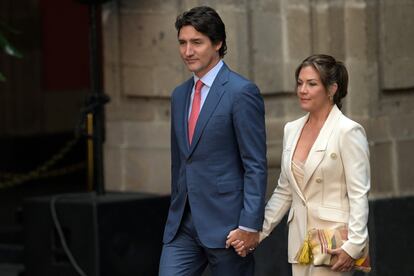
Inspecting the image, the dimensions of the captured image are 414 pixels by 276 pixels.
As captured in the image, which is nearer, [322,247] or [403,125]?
[322,247]

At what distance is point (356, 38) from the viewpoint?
31.8 ft

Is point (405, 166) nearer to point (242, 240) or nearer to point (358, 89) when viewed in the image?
point (358, 89)

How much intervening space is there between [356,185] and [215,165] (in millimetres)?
807

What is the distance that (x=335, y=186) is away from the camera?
6.54 meters

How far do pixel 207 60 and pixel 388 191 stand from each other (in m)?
3.36

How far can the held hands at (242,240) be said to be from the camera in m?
6.67

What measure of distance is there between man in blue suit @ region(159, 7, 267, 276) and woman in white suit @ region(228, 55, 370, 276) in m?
0.15

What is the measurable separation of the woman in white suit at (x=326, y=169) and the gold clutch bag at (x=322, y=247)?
0.03m

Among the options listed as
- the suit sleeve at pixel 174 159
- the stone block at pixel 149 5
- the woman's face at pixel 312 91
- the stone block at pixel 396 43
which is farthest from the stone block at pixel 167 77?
the woman's face at pixel 312 91

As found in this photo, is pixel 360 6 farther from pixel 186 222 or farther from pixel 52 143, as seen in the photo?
pixel 52 143

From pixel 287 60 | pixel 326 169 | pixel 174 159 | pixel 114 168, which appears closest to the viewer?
pixel 326 169

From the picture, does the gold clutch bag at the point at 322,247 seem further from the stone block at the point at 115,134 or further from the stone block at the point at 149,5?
the stone block at the point at 115,134

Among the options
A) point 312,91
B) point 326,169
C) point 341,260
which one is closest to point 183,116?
point 312,91

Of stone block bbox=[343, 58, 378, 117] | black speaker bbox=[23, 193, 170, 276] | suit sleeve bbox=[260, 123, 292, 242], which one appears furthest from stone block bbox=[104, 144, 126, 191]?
suit sleeve bbox=[260, 123, 292, 242]
